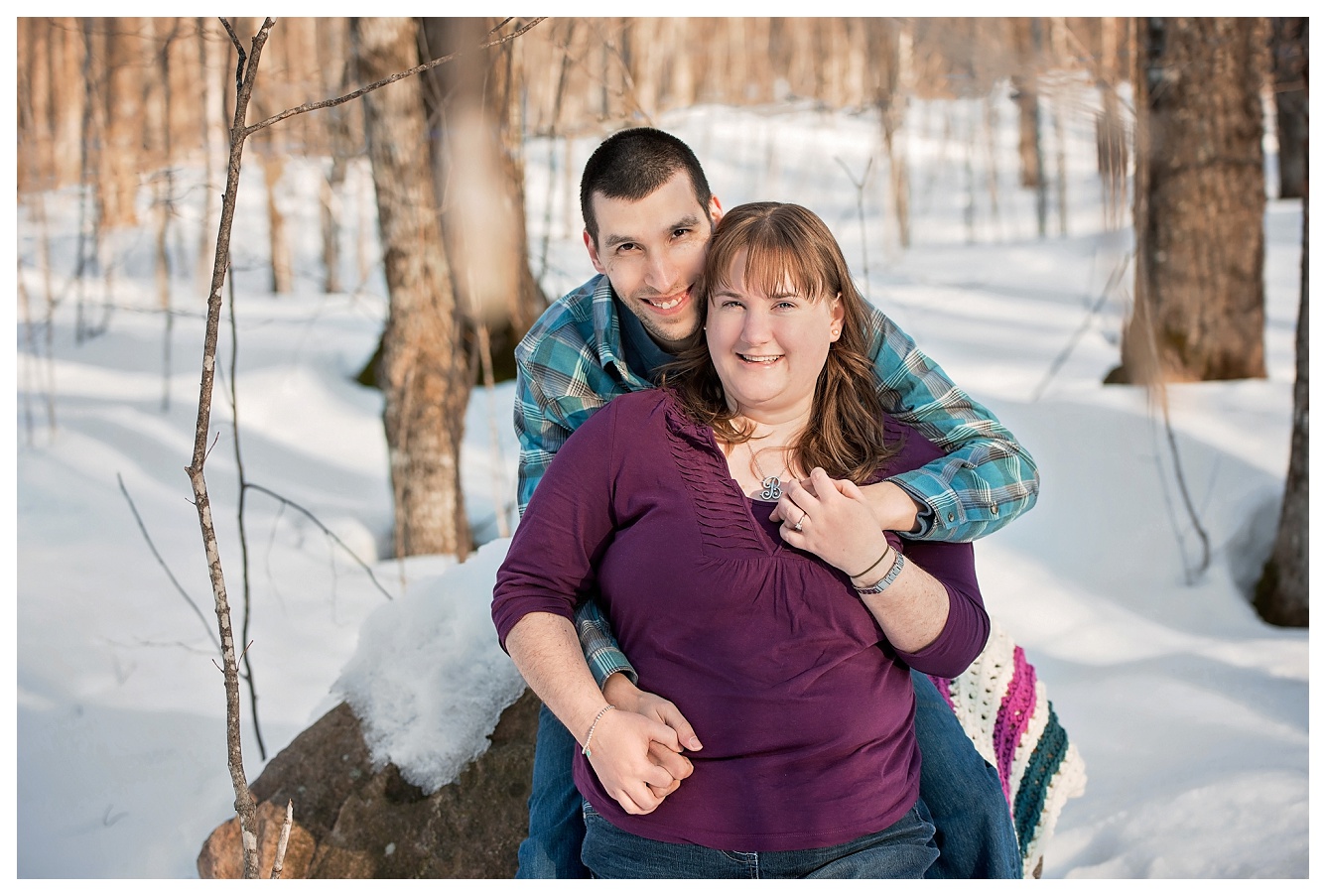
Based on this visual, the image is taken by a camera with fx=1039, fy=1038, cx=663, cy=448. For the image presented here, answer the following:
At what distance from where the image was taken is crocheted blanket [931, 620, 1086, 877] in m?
1.96

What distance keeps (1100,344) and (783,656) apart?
4.63 meters

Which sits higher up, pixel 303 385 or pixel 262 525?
pixel 303 385

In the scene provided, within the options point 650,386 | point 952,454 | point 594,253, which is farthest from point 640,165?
point 952,454

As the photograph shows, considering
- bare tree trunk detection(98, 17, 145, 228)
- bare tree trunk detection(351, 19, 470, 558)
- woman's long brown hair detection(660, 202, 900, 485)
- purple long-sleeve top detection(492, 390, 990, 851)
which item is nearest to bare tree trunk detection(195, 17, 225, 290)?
bare tree trunk detection(98, 17, 145, 228)

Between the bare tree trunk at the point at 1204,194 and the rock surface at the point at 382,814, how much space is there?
3485 mm

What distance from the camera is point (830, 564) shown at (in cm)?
145

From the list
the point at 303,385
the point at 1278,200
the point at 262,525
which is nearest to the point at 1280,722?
the point at 262,525

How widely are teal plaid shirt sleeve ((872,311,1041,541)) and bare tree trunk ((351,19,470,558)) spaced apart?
2.35m

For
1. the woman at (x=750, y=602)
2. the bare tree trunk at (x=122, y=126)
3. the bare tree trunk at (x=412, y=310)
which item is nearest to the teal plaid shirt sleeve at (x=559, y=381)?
the woman at (x=750, y=602)

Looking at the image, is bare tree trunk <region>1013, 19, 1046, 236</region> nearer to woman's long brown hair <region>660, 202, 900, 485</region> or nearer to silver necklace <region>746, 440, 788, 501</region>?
woman's long brown hair <region>660, 202, 900, 485</region>

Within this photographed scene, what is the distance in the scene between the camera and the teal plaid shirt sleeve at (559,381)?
1.90 m

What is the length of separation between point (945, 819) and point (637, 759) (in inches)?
21.7

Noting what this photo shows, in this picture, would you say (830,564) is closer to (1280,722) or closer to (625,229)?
(625,229)

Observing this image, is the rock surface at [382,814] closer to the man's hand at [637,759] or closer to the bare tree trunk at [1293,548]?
the man's hand at [637,759]
